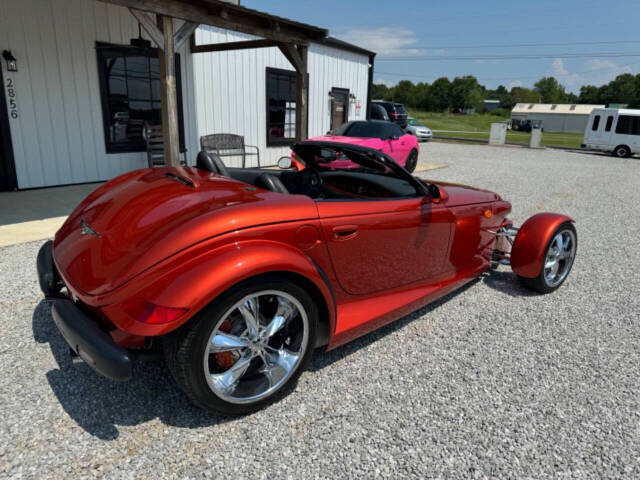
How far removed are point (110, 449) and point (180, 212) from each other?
1134 millimetres

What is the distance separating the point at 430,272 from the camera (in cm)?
313

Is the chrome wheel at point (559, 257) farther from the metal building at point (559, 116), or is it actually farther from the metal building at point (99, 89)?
the metal building at point (559, 116)

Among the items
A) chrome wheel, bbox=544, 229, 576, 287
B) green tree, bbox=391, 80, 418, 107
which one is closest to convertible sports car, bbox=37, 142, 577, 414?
chrome wheel, bbox=544, 229, 576, 287

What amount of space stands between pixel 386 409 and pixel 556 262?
259 centimetres

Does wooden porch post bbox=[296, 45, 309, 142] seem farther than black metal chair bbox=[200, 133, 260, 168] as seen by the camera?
No

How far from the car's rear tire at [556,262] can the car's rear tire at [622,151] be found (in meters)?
20.9

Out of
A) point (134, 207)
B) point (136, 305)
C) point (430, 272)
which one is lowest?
point (430, 272)

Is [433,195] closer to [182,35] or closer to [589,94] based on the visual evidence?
[182,35]

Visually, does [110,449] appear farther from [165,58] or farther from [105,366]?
[165,58]

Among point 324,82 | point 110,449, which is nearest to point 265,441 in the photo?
point 110,449

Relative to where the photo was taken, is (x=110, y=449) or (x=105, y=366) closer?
(x=105, y=366)

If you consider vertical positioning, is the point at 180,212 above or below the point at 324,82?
below

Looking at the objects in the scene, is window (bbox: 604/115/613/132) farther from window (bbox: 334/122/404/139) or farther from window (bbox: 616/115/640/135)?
window (bbox: 334/122/404/139)

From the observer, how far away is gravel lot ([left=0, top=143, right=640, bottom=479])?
1942 mm
